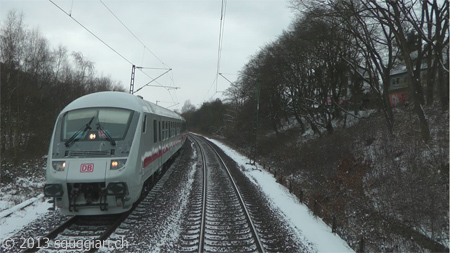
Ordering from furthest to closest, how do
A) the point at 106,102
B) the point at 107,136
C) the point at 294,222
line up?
the point at 294,222 → the point at 106,102 → the point at 107,136

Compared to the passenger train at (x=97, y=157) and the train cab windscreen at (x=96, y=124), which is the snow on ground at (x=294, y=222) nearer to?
the passenger train at (x=97, y=157)

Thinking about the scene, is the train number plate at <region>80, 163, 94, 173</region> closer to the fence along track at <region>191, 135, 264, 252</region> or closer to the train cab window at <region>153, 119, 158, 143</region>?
the fence along track at <region>191, 135, 264, 252</region>

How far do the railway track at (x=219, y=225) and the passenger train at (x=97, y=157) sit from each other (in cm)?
184

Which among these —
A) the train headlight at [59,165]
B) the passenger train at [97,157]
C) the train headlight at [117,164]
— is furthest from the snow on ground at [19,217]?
the train headlight at [117,164]

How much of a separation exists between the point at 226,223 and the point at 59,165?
4360 mm

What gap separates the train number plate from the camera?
21.9 feet

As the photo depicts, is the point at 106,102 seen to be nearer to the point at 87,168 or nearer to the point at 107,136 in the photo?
the point at 107,136

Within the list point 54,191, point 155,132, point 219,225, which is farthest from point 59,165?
point 219,225

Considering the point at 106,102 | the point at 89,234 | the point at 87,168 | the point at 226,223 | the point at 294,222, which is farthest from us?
the point at 294,222

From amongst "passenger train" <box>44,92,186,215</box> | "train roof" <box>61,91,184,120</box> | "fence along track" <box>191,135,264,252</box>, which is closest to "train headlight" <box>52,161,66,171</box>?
"passenger train" <box>44,92,186,215</box>

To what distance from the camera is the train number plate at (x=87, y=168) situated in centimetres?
669

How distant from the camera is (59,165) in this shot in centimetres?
686

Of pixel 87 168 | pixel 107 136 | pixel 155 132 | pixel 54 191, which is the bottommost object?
pixel 54 191

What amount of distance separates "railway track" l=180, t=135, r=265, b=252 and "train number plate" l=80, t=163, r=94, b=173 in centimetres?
264
